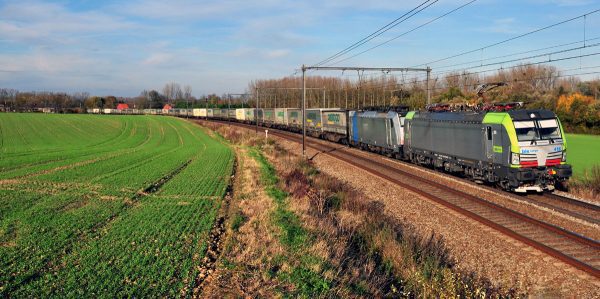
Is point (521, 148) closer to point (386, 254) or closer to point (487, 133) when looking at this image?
point (487, 133)

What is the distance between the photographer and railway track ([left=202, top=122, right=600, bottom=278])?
11.6 meters

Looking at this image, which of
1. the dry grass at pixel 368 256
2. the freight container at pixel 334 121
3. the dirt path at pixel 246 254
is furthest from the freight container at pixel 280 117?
the dry grass at pixel 368 256

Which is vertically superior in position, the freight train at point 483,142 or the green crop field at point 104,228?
the freight train at point 483,142

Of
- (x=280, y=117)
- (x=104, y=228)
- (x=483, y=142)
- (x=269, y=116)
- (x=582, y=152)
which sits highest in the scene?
(x=269, y=116)

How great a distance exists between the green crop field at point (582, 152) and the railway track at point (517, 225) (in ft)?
30.8

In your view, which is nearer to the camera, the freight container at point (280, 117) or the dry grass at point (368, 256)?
the dry grass at point (368, 256)

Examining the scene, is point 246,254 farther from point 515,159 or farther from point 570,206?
point 570,206

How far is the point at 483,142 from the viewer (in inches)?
776

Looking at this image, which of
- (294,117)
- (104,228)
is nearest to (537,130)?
(104,228)

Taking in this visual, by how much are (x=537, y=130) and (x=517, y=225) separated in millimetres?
5217

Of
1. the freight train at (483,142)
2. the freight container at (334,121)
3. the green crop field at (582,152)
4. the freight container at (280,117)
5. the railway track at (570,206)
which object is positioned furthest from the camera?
the freight container at (280,117)

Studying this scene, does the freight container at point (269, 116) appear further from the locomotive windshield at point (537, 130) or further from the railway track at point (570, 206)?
the railway track at point (570, 206)

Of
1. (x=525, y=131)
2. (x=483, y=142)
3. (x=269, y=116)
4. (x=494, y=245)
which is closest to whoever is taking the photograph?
(x=494, y=245)

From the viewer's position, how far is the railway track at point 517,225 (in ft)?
38.0
